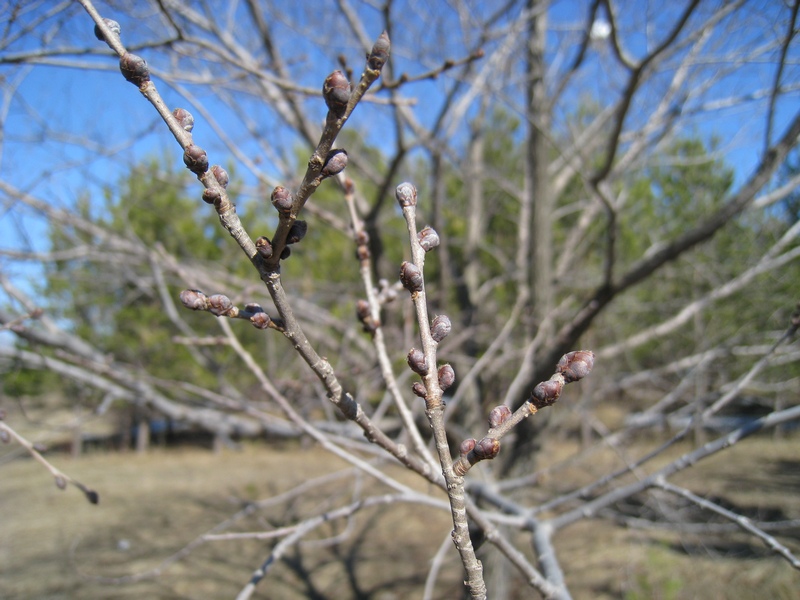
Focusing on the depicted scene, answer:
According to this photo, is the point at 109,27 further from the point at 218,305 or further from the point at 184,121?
the point at 218,305

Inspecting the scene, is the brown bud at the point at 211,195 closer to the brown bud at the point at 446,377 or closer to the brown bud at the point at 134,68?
the brown bud at the point at 134,68

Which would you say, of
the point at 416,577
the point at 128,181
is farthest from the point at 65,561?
the point at 128,181

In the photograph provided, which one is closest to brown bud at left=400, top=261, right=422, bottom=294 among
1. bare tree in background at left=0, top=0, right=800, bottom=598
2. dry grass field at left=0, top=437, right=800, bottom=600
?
bare tree in background at left=0, top=0, right=800, bottom=598

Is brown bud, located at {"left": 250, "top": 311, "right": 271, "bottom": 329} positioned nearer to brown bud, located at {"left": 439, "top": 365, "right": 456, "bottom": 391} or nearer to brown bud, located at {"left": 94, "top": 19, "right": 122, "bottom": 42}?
brown bud, located at {"left": 439, "top": 365, "right": 456, "bottom": 391}

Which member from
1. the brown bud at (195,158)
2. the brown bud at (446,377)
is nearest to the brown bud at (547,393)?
the brown bud at (446,377)

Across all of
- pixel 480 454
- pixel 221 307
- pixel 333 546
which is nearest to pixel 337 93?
pixel 221 307

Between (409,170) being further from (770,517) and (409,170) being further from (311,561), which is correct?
(770,517)
